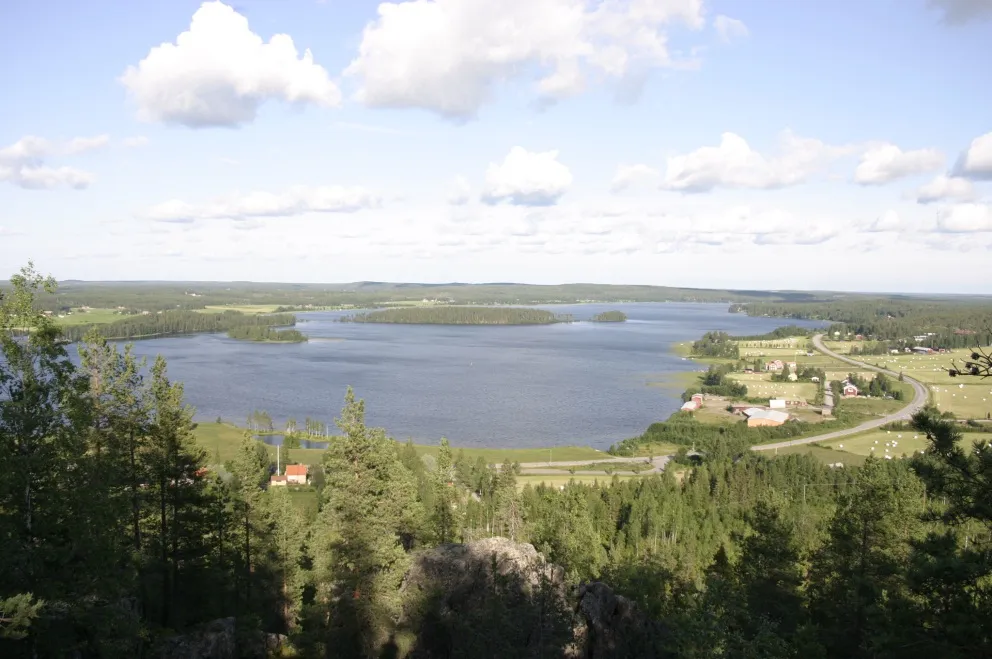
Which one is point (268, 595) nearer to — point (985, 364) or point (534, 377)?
point (985, 364)

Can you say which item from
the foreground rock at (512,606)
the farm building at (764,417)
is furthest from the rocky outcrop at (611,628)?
A: the farm building at (764,417)

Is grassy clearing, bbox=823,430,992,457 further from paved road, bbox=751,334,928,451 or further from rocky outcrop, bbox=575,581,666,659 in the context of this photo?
rocky outcrop, bbox=575,581,666,659

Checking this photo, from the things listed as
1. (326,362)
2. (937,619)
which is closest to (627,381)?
(326,362)

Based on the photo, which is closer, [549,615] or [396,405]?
[549,615]

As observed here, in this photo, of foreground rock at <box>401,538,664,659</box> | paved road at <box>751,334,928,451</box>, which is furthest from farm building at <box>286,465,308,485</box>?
paved road at <box>751,334,928,451</box>

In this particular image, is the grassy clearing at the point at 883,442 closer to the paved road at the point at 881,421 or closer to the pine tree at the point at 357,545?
the paved road at the point at 881,421

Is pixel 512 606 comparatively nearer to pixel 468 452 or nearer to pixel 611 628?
pixel 611 628

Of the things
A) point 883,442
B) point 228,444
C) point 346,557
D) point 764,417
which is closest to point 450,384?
point 228,444
